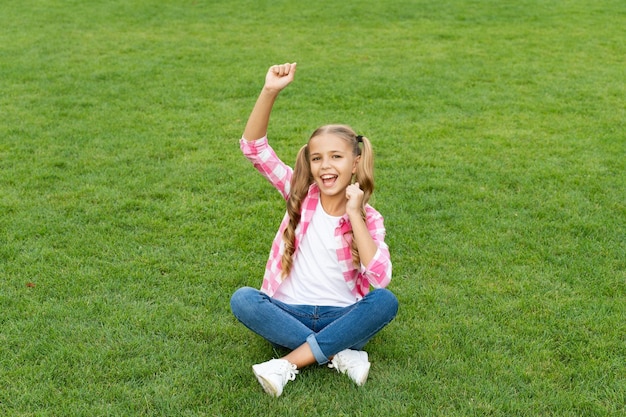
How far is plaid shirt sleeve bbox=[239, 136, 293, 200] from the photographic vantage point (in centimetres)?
390

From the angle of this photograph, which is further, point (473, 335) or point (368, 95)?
point (368, 95)

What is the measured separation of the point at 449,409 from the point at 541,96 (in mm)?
6710

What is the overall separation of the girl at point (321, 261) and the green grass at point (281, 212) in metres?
0.16

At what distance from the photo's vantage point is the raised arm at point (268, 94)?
3742mm

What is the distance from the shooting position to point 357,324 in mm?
3668

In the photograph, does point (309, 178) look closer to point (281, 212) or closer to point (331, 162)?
point (331, 162)

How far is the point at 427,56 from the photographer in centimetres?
1159

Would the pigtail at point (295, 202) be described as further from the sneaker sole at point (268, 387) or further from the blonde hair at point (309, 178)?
the sneaker sole at point (268, 387)

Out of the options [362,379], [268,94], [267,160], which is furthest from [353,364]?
[268,94]

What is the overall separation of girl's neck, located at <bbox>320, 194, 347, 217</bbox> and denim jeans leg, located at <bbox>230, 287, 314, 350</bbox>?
55cm

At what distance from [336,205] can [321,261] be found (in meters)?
0.29

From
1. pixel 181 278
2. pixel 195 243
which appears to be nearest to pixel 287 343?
pixel 181 278

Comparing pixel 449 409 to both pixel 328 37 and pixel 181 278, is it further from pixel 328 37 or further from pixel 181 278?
pixel 328 37

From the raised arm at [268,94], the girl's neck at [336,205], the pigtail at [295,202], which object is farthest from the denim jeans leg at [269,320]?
the raised arm at [268,94]
